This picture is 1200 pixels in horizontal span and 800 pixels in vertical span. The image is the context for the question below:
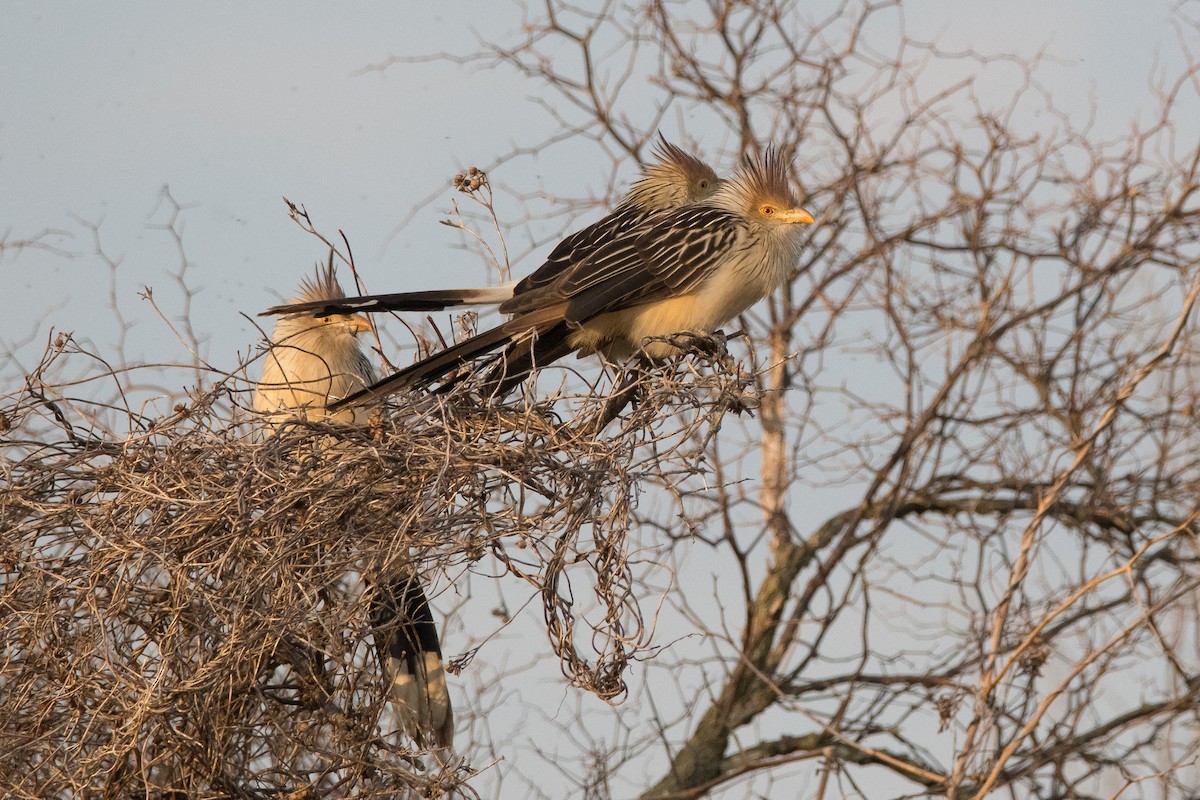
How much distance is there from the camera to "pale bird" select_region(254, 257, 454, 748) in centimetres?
316

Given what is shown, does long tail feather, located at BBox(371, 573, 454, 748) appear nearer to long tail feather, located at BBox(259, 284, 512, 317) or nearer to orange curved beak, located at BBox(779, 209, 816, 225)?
long tail feather, located at BBox(259, 284, 512, 317)

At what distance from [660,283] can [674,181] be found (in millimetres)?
973

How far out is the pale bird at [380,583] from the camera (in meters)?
3.16

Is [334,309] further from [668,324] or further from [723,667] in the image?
[723,667]

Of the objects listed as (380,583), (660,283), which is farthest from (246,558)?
(660,283)

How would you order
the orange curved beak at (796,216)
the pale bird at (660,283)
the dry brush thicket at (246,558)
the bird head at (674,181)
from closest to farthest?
the dry brush thicket at (246,558) → the pale bird at (660,283) → the orange curved beak at (796,216) → the bird head at (674,181)

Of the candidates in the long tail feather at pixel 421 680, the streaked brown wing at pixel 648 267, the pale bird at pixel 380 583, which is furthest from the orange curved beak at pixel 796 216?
the long tail feather at pixel 421 680

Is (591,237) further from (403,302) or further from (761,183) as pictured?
(403,302)

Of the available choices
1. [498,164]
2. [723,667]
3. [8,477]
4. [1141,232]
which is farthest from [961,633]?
[8,477]

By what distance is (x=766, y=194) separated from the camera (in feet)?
13.9

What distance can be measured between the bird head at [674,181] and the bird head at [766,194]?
1.19 feet

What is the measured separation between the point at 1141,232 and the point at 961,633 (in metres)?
2.78

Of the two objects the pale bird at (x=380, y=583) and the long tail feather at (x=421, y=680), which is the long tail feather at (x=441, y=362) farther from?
the long tail feather at (x=421, y=680)

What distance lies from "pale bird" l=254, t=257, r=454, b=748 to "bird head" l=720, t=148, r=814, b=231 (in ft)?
4.28
